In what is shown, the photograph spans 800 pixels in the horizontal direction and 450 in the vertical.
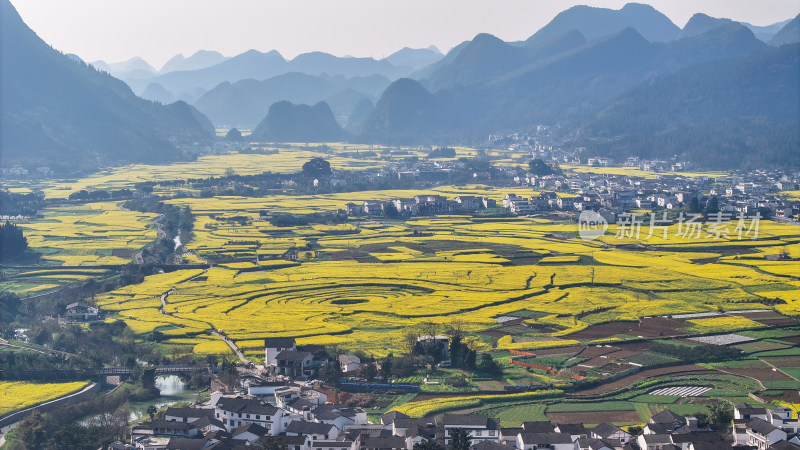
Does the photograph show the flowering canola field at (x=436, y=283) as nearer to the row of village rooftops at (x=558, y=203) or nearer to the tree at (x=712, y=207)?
the tree at (x=712, y=207)

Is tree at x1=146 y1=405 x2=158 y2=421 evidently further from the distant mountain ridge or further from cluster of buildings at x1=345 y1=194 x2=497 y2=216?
the distant mountain ridge

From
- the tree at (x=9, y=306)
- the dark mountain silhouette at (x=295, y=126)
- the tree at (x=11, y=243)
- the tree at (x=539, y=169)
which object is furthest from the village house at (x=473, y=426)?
the dark mountain silhouette at (x=295, y=126)

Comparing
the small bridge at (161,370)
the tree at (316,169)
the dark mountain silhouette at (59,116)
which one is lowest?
the small bridge at (161,370)

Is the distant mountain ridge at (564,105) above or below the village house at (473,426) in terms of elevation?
above

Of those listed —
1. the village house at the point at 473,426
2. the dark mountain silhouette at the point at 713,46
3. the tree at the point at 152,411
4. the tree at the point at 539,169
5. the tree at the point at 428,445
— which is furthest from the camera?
the dark mountain silhouette at the point at 713,46

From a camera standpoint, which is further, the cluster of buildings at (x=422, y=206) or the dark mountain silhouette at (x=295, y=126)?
the dark mountain silhouette at (x=295, y=126)

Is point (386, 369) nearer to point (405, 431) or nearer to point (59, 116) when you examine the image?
point (405, 431)

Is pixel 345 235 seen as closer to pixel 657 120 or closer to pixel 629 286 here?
pixel 629 286

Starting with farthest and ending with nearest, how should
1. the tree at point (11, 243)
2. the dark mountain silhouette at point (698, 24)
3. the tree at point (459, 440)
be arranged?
the dark mountain silhouette at point (698, 24)
the tree at point (11, 243)
the tree at point (459, 440)

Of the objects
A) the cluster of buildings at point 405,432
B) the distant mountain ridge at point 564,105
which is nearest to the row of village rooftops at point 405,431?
the cluster of buildings at point 405,432
